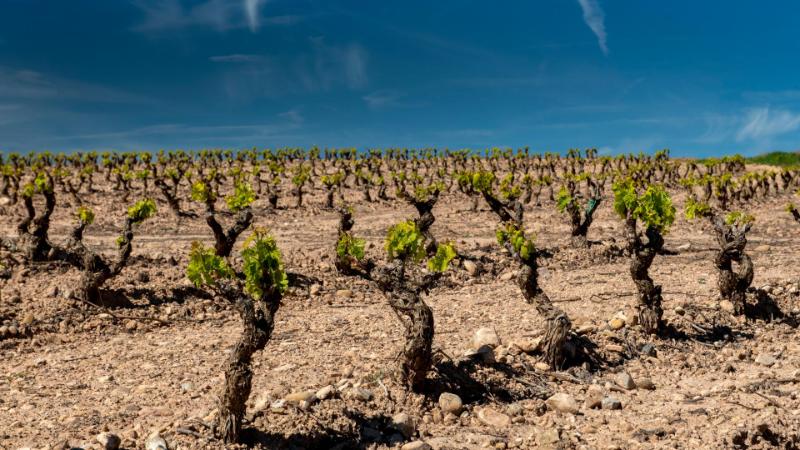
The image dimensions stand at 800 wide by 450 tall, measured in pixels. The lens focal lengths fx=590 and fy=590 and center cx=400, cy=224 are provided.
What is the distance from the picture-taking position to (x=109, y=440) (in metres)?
7.05

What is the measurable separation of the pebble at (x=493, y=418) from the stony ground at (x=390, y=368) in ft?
0.06

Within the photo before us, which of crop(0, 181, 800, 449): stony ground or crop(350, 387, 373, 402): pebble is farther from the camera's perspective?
crop(350, 387, 373, 402): pebble

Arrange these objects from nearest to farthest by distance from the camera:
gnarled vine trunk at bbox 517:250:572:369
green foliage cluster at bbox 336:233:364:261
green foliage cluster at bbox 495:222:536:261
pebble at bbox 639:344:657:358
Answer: green foliage cluster at bbox 336:233:364:261, gnarled vine trunk at bbox 517:250:572:369, pebble at bbox 639:344:657:358, green foliage cluster at bbox 495:222:536:261

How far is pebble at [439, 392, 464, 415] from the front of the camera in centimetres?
835

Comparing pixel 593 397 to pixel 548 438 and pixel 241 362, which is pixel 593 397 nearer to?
pixel 548 438

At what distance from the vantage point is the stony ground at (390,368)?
25.4 ft

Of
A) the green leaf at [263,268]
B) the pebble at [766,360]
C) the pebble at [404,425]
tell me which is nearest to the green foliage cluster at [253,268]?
the green leaf at [263,268]

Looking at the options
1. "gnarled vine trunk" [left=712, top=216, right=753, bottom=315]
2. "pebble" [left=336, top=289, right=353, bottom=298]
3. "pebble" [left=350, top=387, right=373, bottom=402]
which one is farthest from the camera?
"pebble" [left=336, top=289, right=353, bottom=298]

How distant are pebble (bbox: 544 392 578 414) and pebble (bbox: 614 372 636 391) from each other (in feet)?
3.82

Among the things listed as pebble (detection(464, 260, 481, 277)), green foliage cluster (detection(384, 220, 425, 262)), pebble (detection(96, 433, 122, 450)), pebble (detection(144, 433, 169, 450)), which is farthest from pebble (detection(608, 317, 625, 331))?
pebble (detection(96, 433, 122, 450))

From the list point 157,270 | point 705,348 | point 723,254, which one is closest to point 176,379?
point 157,270

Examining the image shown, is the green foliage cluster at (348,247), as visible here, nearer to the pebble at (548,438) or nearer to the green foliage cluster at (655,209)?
the pebble at (548,438)

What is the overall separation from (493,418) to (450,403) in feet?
2.07

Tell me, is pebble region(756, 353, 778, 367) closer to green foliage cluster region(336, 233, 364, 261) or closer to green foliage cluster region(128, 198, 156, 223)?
green foliage cluster region(336, 233, 364, 261)
